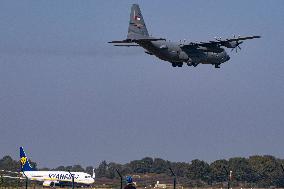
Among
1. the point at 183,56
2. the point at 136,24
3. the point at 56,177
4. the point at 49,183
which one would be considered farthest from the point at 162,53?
the point at 49,183

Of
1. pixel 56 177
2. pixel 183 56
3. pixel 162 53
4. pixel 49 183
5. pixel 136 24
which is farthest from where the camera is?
pixel 49 183

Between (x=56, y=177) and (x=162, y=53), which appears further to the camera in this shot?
(x=56, y=177)

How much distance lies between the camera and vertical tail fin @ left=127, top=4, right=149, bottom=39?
12615 cm

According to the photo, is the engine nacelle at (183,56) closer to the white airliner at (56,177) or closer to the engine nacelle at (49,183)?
the white airliner at (56,177)

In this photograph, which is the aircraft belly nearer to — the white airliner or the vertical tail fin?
the vertical tail fin

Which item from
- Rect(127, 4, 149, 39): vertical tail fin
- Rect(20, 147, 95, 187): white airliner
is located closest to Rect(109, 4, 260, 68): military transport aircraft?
Rect(127, 4, 149, 39): vertical tail fin

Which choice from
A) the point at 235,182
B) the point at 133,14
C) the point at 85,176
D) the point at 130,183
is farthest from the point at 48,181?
the point at 130,183

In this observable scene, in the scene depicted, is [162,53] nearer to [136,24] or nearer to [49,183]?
[136,24]

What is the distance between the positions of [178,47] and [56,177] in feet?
228

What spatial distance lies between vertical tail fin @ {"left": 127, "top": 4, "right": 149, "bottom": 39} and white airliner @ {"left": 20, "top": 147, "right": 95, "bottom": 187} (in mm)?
57048

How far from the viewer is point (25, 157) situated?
646 ft

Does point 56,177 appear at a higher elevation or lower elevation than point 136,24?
lower

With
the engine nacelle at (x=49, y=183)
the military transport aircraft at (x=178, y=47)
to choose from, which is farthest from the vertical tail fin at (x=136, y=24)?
the engine nacelle at (x=49, y=183)

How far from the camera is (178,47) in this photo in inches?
4934
